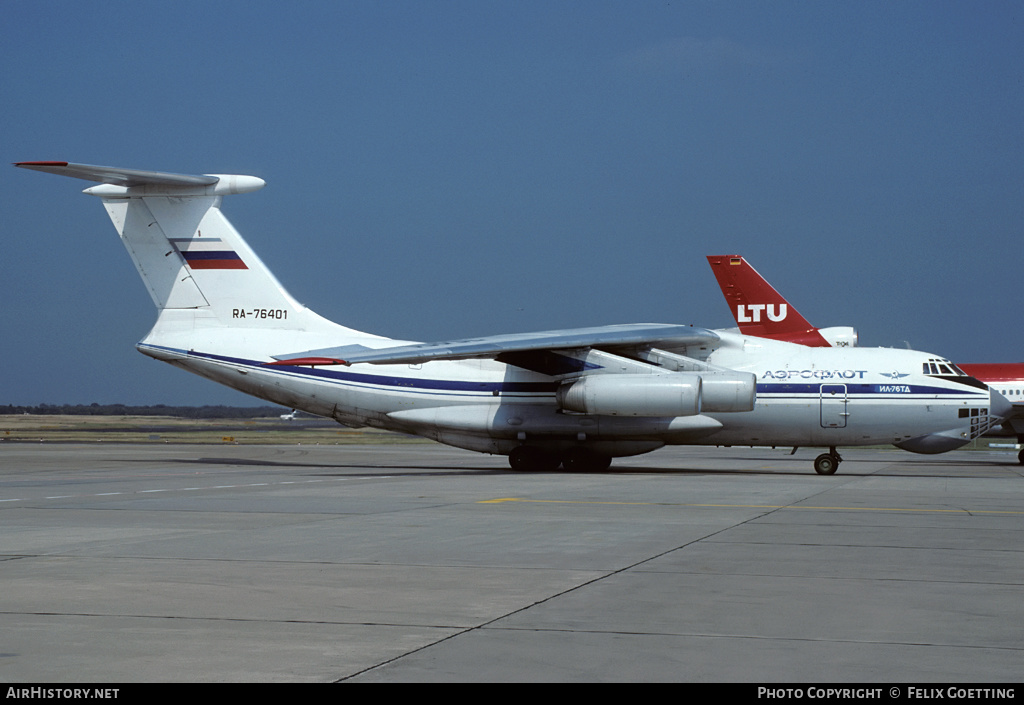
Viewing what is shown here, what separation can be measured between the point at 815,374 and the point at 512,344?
663 cm

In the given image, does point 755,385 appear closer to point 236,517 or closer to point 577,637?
point 236,517

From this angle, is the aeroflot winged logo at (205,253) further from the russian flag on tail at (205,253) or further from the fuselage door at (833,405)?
the fuselage door at (833,405)

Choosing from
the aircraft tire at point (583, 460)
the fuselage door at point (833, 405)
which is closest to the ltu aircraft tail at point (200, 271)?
the aircraft tire at point (583, 460)

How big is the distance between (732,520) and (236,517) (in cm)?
579

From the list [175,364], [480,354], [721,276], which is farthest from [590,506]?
[721,276]

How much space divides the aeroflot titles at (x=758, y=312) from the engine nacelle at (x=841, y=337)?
2.30 metres

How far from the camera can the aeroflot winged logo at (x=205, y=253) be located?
25938mm

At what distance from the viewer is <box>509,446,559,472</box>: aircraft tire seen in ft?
83.9

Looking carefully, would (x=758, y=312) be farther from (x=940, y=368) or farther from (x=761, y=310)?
(x=940, y=368)

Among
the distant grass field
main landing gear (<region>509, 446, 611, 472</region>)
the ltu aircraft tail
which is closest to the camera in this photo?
main landing gear (<region>509, 446, 611, 472</region>)

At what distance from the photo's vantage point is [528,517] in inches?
519

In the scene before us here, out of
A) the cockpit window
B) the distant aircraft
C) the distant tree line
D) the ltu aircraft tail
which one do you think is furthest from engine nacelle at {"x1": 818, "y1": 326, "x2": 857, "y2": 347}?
the distant tree line

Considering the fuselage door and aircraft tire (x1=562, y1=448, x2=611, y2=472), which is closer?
the fuselage door

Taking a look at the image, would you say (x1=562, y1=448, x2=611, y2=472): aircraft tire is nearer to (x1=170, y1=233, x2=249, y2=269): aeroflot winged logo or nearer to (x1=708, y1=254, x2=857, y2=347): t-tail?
(x1=170, y1=233, x2=249, y2=269): aeroflot winged logo
